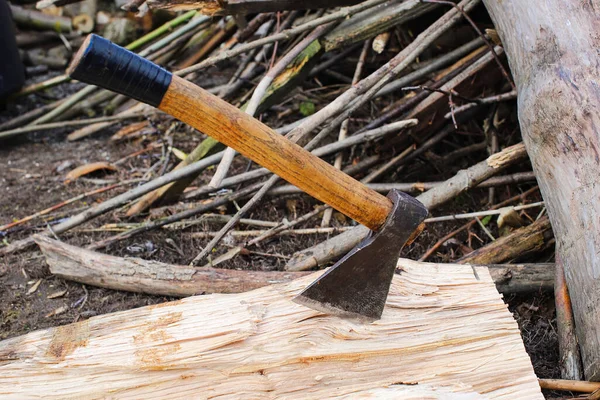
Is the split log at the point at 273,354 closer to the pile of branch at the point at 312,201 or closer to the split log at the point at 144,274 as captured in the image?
the pile of branch at the point at 312,201

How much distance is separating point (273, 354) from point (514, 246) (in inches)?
57.6

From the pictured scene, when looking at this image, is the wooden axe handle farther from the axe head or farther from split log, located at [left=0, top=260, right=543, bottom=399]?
split log, located at [left=0, top=260, right=543, bottom=399]

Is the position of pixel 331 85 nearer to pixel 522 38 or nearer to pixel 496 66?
pixel 496 66

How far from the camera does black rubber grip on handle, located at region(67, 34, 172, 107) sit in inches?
74.9

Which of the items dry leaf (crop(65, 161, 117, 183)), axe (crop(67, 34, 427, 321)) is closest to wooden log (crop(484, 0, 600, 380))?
axe (crop(67, 34, 427, 321))

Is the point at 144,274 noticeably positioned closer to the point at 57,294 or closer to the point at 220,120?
the point at 57,294

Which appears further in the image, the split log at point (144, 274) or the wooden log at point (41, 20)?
the wooden log at point (41, 20)

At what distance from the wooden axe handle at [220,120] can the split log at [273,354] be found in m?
0.44

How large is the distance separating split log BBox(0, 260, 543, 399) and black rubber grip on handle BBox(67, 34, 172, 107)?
33.4 inches

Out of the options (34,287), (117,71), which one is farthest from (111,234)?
(117,71)

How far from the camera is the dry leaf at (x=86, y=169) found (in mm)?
4387

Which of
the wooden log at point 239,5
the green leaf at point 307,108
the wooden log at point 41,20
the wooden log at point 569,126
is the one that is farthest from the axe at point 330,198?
the wooden log at point 41,20

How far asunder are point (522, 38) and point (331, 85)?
6.13 ft

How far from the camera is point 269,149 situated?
7.23ft
